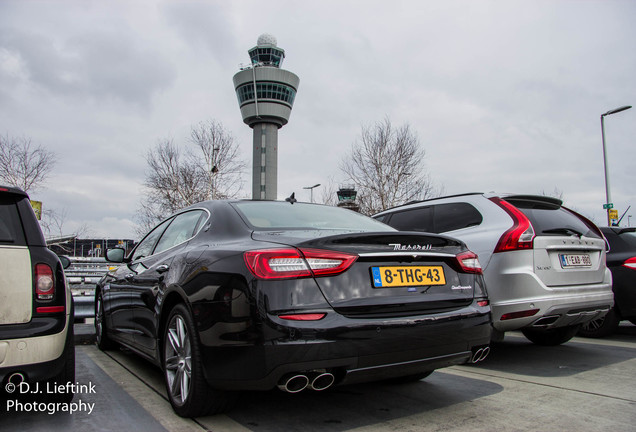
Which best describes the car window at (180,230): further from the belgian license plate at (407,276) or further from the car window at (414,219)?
the car window at (414,219)

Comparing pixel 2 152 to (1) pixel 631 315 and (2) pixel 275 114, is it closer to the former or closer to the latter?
(1) pixel 631 315

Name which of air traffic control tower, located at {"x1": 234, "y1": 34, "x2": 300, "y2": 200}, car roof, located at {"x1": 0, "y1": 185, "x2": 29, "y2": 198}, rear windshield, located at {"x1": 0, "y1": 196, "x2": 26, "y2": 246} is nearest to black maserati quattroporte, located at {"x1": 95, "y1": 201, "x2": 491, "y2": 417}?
rear windshield, located at {"x1": 0, "y1": 196, "x2": 26, "y2": 246}

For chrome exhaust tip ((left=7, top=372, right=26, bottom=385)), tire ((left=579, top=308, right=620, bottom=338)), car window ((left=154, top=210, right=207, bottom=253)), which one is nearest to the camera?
chrome exhaust tip ((left=7, top=372, right=26, bottom=385))

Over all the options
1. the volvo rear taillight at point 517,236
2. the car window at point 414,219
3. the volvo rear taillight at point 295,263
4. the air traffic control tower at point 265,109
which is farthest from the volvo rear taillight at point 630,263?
the air traffic control tower at point 265,109

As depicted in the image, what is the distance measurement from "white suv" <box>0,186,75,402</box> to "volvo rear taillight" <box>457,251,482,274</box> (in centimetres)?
248

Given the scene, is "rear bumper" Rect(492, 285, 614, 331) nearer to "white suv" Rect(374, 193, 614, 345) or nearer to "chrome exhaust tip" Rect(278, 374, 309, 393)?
"white suv" Rect(374, 193, 614, 345)

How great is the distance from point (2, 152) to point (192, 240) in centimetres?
2476

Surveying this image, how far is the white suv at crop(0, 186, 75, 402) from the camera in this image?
2650mm

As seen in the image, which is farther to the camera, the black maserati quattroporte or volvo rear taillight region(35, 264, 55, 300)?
volvo rear taillight region(35, 264, 55, 300)

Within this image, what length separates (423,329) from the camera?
2646 millimetres

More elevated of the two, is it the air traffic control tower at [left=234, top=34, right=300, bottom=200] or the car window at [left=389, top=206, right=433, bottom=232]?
the air traffic control tower at [left=234, top=34, right=300, bottom=200]

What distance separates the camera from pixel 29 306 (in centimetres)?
275

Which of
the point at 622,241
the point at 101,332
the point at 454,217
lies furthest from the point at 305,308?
the point at 622,241

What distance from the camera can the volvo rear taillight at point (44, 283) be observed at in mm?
2811
